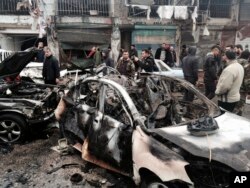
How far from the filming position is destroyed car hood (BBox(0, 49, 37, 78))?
6.43 meters

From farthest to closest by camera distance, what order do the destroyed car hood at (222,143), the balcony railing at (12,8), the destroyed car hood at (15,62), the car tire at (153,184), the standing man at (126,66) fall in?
1. the balcony railing at (12,8)
2. the standing man at (126,66)
3. the destroyed car hood at (15,62)
4. the car tire at (153,184)
5. the destroyed car hood at (222,143)

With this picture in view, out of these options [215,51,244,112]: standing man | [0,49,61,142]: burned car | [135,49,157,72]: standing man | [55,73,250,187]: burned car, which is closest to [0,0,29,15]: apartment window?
[135,49,157,72]: standing man

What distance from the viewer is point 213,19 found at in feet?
60.7

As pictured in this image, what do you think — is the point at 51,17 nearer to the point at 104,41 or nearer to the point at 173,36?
the point at 104,41

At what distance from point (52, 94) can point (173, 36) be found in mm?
12684

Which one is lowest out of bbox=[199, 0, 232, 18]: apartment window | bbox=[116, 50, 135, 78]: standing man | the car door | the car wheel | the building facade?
the car wheel

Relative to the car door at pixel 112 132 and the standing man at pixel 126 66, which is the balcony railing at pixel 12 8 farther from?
the car door at pixel 112 132

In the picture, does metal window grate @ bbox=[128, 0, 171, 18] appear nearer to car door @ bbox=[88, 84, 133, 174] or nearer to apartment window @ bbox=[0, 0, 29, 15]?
apartment window @ bbox=[0, 0, 29, 15]

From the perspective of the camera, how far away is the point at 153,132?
3615 mm

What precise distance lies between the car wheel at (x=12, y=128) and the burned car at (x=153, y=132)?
880 mm

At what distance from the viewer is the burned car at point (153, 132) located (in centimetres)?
319

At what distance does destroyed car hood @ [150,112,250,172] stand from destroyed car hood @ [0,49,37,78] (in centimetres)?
398

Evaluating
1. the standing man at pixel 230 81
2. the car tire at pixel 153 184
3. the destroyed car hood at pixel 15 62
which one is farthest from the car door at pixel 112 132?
the destroyed car hood at pixel 15 62

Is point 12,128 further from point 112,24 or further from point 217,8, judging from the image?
point 217,8
